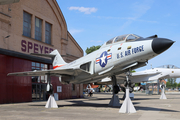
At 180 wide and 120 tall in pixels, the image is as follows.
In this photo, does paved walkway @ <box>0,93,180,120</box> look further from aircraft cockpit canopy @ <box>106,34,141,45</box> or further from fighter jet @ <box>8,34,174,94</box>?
aircraft cockpit canopy @ <box>106,34,141,45</box>

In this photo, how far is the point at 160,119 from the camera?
6.73 m

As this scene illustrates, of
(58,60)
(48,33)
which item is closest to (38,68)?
(58,60)

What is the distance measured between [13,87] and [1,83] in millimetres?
1391

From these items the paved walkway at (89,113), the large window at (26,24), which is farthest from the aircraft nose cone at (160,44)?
the large window at (26,24)

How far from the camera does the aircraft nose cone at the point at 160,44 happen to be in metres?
7.89

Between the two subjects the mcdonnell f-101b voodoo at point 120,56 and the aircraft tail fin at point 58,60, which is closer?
the mcdonnell f-101b voodoo at point 120,56

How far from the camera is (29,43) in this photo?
1998 centimetres

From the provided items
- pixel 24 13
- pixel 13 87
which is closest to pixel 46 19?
pixel 24 13

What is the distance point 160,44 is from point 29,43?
15.7 meters

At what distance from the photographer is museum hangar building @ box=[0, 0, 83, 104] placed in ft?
55.6

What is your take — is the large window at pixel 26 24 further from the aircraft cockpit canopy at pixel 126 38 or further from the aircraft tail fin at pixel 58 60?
the aircraft cockpit canopy at pixel 126 38

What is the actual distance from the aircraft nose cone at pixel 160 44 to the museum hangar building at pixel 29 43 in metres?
11.9

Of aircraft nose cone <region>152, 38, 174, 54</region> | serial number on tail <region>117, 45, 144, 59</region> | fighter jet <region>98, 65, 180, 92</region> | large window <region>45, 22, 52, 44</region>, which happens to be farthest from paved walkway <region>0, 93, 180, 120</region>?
fighter jet <region>98, 65, 180, 92</region>

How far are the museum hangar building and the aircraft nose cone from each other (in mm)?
11860
